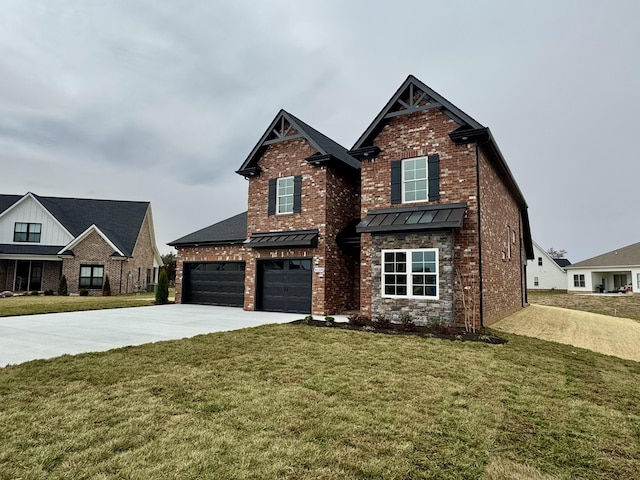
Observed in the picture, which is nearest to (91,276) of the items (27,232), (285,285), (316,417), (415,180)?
(27,232)

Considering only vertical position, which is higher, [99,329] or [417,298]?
[417,298]

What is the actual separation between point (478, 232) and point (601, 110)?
60.6ft

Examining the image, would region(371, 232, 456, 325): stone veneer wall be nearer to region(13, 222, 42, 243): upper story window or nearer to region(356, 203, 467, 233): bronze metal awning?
region(356, 203, 467, 233): bronze metal awning

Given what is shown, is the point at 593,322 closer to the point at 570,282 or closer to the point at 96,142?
the point at 96,142

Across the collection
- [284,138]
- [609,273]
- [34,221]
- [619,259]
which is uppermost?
[284,138]

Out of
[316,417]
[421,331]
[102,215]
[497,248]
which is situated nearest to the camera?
[316,417]

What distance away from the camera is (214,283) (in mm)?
18438

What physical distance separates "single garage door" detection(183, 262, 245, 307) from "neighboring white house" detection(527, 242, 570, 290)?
4005cm

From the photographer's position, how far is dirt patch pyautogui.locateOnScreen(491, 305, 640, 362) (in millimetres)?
9263

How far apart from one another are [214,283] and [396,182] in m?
10.8

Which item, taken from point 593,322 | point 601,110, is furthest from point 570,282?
point 593,322

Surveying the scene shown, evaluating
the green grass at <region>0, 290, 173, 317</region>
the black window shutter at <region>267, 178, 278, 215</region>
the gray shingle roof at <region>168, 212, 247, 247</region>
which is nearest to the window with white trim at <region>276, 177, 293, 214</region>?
the black window shutter at <region>267, 178, 278, 215</region>

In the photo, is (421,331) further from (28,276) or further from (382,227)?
(28,276)

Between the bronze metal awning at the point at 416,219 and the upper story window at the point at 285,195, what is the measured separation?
3.70 metres
